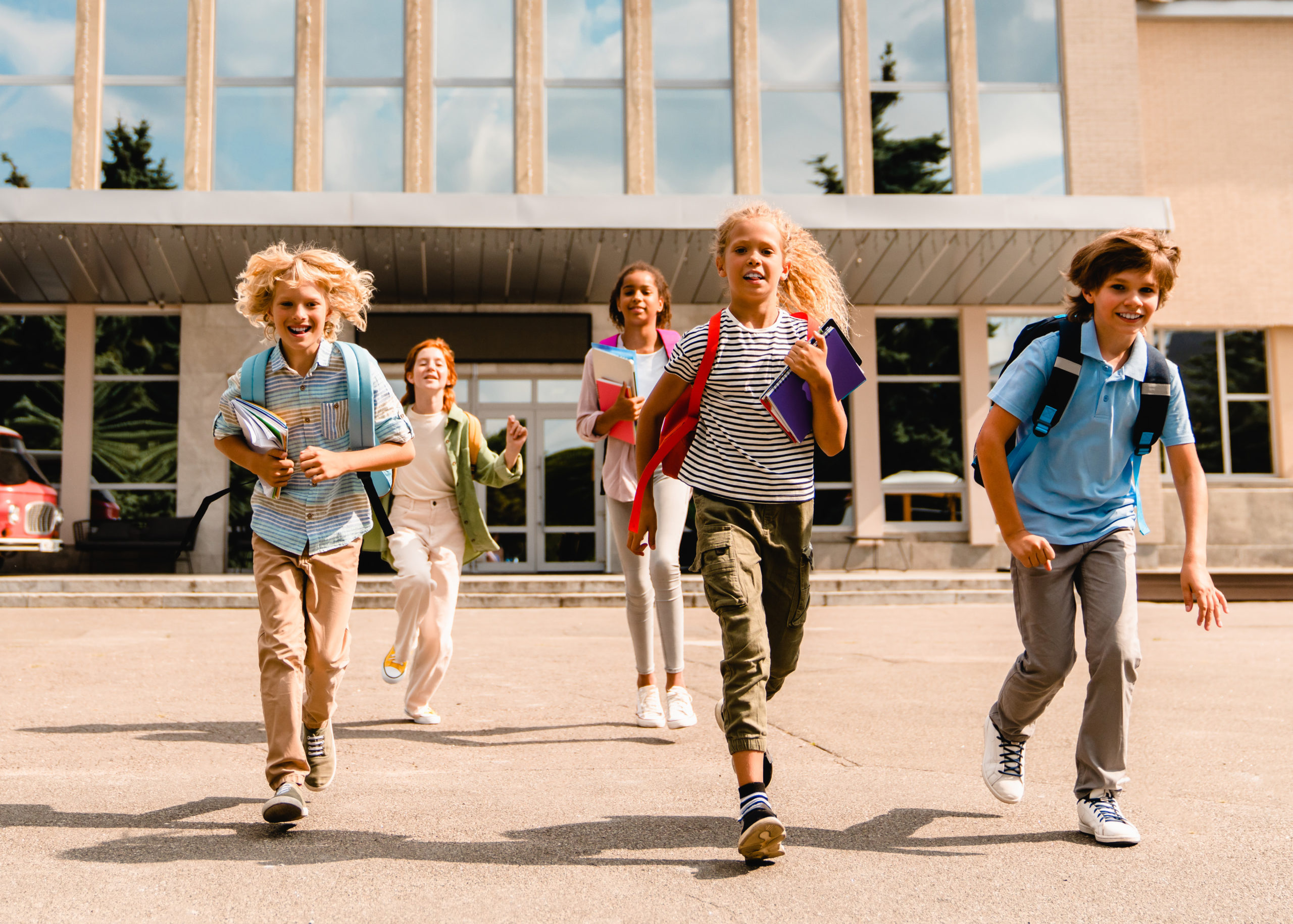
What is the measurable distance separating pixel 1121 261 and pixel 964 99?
51.7 feet

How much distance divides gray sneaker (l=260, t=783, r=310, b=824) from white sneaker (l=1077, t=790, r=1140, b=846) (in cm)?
228

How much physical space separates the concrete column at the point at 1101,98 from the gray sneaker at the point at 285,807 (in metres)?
17.1

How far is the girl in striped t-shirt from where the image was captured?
3.33 m

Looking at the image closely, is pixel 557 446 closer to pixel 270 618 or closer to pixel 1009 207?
pixel 1009 207

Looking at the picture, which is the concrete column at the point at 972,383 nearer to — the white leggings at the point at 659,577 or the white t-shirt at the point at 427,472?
the white leggings at the point at 659,577

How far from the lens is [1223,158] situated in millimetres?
18922

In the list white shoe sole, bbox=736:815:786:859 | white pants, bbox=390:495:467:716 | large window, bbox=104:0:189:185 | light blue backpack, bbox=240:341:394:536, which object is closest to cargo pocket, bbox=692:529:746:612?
white shoe sole, bbox=736:815:786:859

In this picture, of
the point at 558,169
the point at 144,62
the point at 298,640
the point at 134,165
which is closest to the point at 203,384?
the point at 134,165

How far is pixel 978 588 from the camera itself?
13938 millimetres

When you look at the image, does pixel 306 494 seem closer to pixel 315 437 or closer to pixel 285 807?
pixel 315 437

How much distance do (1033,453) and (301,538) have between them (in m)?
Result: 2.27

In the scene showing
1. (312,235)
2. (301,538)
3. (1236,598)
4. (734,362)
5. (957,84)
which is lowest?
(1236,598)

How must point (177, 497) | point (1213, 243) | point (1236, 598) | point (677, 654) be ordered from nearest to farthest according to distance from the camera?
1. point (677, 654)
2. point (1236, 598)
3. point (177, 497)
4. point (1213, 243)

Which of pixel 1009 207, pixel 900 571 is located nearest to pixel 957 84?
pixel 1009 207
